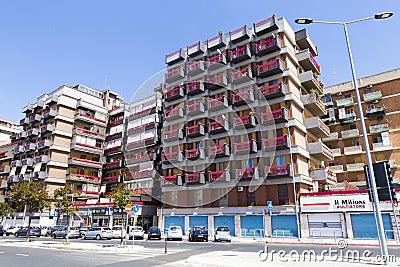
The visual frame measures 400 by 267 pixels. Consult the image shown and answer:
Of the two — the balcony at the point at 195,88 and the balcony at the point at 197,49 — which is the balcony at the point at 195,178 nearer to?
the balcony at the point at 195,88

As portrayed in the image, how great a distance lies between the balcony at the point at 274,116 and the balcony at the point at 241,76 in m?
5.67

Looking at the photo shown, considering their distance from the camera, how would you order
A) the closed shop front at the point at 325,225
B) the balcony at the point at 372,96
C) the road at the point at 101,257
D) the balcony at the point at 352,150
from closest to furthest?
the road at the point at 101,257 → the closed shop front at the point at 325,225 → the balcony at the point at 372,96 → the balcony at the point at 352,150

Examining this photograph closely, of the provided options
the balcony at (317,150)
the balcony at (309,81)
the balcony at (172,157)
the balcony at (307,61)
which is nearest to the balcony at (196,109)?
the balcony at (172,157)

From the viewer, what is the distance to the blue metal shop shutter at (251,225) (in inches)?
1298

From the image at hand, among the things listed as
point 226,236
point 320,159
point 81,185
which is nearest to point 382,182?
point 226,236

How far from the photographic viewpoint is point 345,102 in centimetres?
4766

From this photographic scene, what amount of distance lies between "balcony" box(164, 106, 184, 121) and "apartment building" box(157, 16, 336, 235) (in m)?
0.18

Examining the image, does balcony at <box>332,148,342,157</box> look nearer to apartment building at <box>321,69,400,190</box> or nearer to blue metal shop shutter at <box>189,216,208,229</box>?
apartment building at <box>321,69,400,190</box>

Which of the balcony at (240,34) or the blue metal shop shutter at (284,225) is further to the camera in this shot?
the balcony at (240,34)

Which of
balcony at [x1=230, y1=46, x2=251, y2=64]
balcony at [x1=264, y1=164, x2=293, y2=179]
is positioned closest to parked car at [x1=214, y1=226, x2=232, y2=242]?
balcony at [x1=264, y1=164, x2=293, y2=179]

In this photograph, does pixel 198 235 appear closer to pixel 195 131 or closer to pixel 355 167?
pixel 195 131

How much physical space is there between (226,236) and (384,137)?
2927cm

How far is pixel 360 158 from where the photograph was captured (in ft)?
148

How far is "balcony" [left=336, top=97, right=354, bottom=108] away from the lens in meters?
47.4
